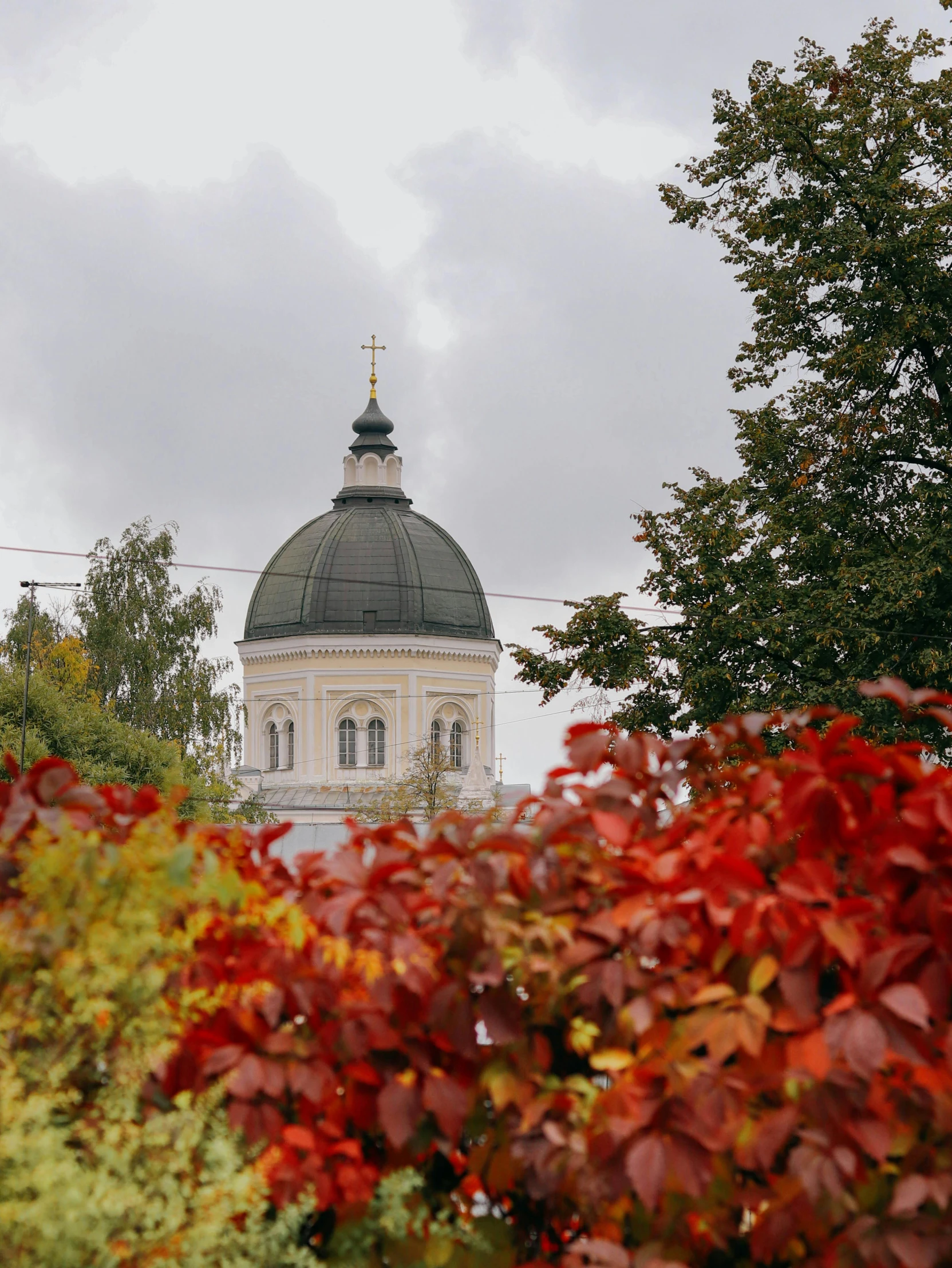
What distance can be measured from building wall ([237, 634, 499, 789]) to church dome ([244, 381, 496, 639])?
66 cm

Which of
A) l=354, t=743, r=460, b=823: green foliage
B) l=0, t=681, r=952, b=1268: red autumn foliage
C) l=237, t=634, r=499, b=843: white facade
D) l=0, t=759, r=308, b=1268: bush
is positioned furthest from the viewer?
l=237, t=634, r=499, b=843: white facade

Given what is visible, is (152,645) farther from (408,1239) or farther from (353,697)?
(408,1239)

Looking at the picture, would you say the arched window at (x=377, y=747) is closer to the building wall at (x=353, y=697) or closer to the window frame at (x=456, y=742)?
the building wall at (x=353, y=697)

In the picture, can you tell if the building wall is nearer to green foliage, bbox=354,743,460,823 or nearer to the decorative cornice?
the decorative cornice

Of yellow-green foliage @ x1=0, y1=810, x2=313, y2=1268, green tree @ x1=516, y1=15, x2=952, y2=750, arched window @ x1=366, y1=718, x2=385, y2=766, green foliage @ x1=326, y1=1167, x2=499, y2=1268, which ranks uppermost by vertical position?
arched window @ x1=366, y1=718, x2=385, y2=766

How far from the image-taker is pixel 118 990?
2.57m

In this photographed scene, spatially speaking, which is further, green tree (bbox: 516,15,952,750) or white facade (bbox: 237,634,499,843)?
white facade (bbox: 237,634,499,843)

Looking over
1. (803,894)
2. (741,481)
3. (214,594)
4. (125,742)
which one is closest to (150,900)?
(803,894)

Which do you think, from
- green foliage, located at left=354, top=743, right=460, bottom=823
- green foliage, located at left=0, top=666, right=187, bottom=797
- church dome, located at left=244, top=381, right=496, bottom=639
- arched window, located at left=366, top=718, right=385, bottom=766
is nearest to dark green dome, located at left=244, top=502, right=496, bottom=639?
church dome, located at left=244, top=381, right=496, bottom=639

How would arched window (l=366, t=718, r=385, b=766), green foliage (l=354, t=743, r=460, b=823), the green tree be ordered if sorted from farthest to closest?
arched window (l=366, t=718, r=385, b=766)
green foliage (l=354, t=743, r=460, b=823)
the green tree

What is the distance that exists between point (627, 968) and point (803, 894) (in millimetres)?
325

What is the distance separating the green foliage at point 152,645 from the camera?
46656mm

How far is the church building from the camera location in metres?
64.8

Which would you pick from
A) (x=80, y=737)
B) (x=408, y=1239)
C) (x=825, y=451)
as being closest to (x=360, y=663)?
(x=80, y=737)
